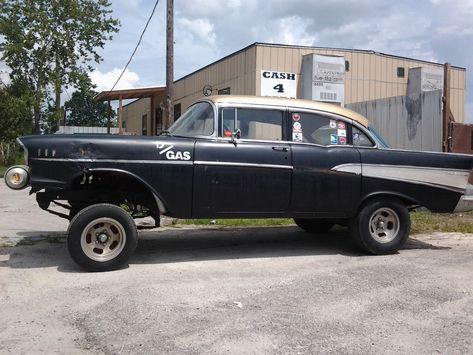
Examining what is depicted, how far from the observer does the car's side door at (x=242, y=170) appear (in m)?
6.43

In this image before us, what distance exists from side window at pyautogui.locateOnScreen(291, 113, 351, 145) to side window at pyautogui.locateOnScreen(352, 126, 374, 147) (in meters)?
0.10

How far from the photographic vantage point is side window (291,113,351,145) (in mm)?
7031

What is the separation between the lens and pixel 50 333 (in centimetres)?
439

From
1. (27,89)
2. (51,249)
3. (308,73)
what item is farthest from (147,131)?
(51,249)

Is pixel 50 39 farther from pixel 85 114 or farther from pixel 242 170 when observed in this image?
pixel 85 114

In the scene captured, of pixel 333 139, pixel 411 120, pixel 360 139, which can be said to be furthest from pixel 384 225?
pixel 411 120

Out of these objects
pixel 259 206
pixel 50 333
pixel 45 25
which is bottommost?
pixel 50 333

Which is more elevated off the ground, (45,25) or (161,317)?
(45,25)

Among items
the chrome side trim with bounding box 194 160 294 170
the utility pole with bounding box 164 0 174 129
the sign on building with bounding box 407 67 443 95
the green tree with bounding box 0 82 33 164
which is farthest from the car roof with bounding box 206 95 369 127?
the green tree with bounding box 0 82 33 164

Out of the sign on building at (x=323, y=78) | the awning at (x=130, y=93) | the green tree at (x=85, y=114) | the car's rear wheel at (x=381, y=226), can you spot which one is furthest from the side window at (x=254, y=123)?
the green tree at (x=85, y=114)

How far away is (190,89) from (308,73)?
24.8 ft

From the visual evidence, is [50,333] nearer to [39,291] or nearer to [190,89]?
[39,291]

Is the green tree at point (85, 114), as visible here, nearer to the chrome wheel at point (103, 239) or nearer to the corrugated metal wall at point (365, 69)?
the corrugated metal wall at point (365, 69)

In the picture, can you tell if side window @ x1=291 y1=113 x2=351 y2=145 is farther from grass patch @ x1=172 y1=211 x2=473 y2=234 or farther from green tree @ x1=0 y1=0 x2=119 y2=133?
green tree @ x1=0 y1=0 x2=119 y2=133
